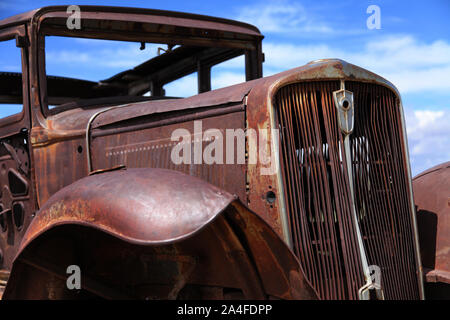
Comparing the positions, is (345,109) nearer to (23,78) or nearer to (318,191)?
(318,191)

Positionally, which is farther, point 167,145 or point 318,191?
point 167,145

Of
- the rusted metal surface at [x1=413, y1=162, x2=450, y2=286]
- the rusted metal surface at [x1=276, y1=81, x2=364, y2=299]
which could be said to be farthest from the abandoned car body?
the rusted metal surface at [x1=413, y1=162, x2=450, y2=286]

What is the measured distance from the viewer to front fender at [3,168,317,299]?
2.01m

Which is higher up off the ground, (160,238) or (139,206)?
(139,206)

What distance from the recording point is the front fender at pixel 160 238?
2014 millimetres

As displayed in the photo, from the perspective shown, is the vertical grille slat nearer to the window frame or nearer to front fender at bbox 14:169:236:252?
front fender at bbox 14:169:236:252

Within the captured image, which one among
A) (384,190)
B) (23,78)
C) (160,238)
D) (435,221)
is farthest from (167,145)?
(435,221)

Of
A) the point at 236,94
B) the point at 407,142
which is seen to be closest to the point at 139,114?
the point at 236,94

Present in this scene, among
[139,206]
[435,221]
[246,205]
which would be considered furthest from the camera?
[435,221]

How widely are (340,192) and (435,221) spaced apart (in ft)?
2.91

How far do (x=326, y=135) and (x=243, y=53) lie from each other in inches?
71.6

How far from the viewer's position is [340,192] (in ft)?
8.32

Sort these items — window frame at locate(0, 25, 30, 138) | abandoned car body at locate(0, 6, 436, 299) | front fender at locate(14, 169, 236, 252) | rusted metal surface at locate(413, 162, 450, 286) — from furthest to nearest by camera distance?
window frame at locate(0, 25, 30, 138)
rusted metal surface at locate(413, 162, 450, 286)
abandoned car body at locate(0, 6, 436, 299)
front fender at locate(14, 169, 236, 252)

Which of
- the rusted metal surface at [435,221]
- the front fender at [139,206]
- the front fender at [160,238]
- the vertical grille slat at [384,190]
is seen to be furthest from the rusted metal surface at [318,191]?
the rusted metal surface at [435,221]
